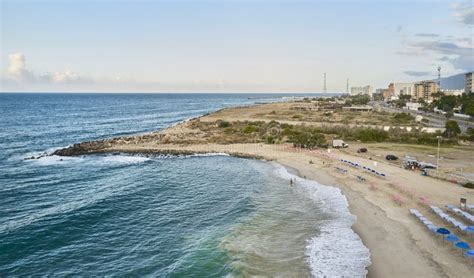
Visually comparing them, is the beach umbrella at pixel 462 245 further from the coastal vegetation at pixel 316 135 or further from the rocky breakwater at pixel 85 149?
the rocky breakwater at pixel 85 149

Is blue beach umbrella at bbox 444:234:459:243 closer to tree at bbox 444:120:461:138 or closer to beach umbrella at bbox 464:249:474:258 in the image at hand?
beach umbrella at bbox 464:249:474:258

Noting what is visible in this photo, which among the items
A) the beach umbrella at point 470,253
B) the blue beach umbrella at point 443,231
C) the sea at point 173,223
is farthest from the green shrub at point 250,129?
the beach umbrella at point 470,253

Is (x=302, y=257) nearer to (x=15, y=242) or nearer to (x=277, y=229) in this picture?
(x=277, y=229)

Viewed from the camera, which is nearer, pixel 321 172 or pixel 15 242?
pixel 15 242

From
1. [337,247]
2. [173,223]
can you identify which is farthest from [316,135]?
[337,247]

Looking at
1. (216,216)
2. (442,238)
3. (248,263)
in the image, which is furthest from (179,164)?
(442,238)

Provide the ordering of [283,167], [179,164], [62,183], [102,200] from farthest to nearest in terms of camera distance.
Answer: [179,164] → [283,167] → [62,183] → [102,200]

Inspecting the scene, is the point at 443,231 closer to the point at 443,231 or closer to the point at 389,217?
the point at 443,231
